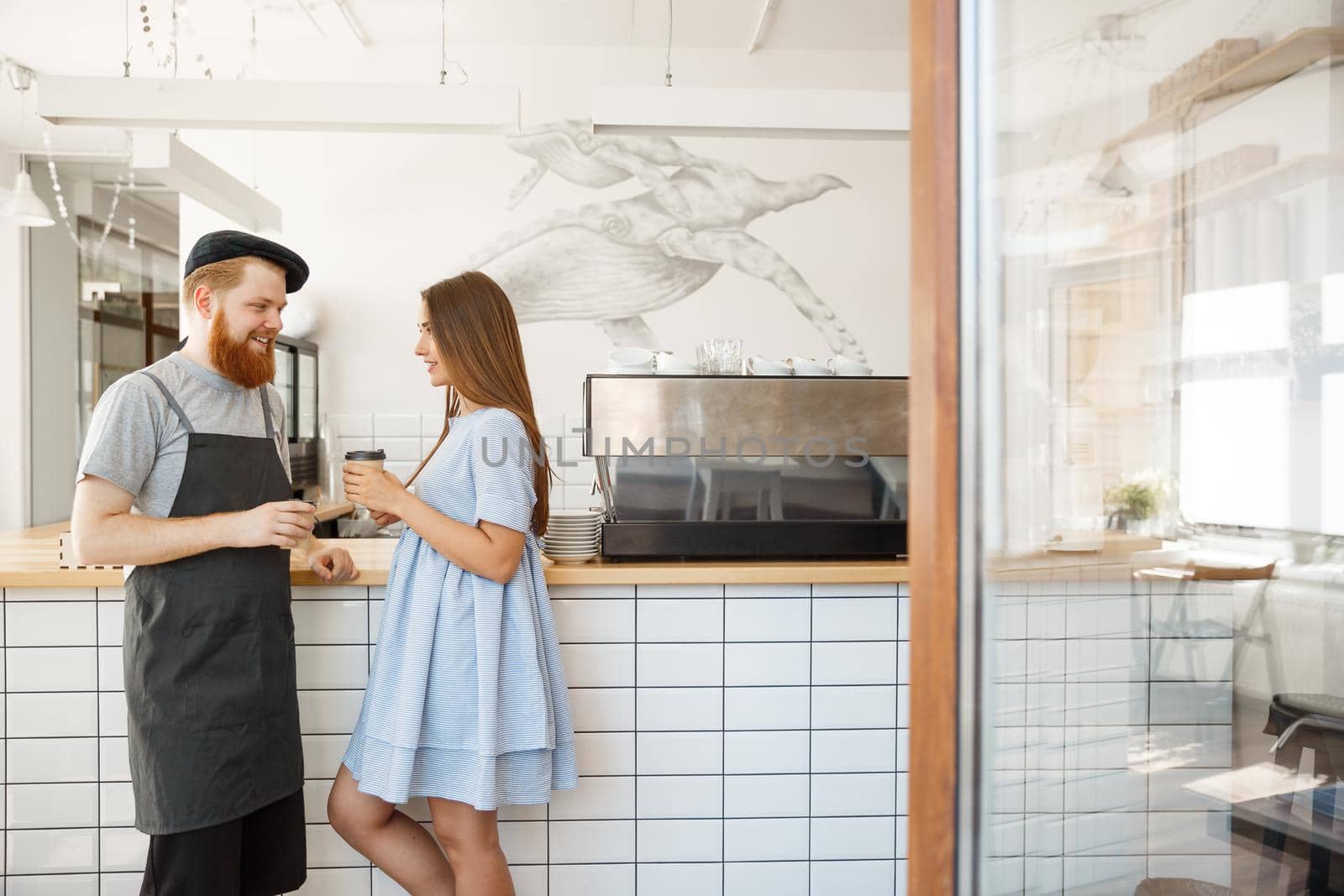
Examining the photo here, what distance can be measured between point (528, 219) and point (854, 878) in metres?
3.23

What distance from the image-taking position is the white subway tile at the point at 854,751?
6.95 feet

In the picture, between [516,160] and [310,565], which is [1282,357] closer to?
[310,565]

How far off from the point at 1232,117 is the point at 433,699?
181cm

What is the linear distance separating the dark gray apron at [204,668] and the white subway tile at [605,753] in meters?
0.64

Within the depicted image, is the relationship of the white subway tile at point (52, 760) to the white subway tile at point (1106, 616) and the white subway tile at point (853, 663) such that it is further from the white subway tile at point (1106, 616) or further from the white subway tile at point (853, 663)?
the white subway tile at point (1106, 616)

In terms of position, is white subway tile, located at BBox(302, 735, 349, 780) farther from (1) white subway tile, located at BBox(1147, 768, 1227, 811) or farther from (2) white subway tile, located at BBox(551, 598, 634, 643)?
(1) white subway tile, located at BBox(1147, 768, 1227, 811)

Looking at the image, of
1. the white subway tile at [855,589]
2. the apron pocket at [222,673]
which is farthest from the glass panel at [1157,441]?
the apron pocket at [222,673]

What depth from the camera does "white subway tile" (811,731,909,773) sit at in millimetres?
2119

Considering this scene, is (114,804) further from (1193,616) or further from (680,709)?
(1193,616)

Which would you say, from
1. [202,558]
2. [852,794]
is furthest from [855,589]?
[202,558]


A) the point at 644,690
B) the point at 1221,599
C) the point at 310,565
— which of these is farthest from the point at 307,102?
the point at 1221,599

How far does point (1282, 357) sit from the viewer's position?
1.64 m

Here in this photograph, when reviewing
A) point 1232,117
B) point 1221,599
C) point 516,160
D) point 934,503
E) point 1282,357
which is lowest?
point 1221,599

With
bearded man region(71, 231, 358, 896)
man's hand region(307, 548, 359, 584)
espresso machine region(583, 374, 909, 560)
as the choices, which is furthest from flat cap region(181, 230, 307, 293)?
espresso machine region(583, 374, 909, 560)
